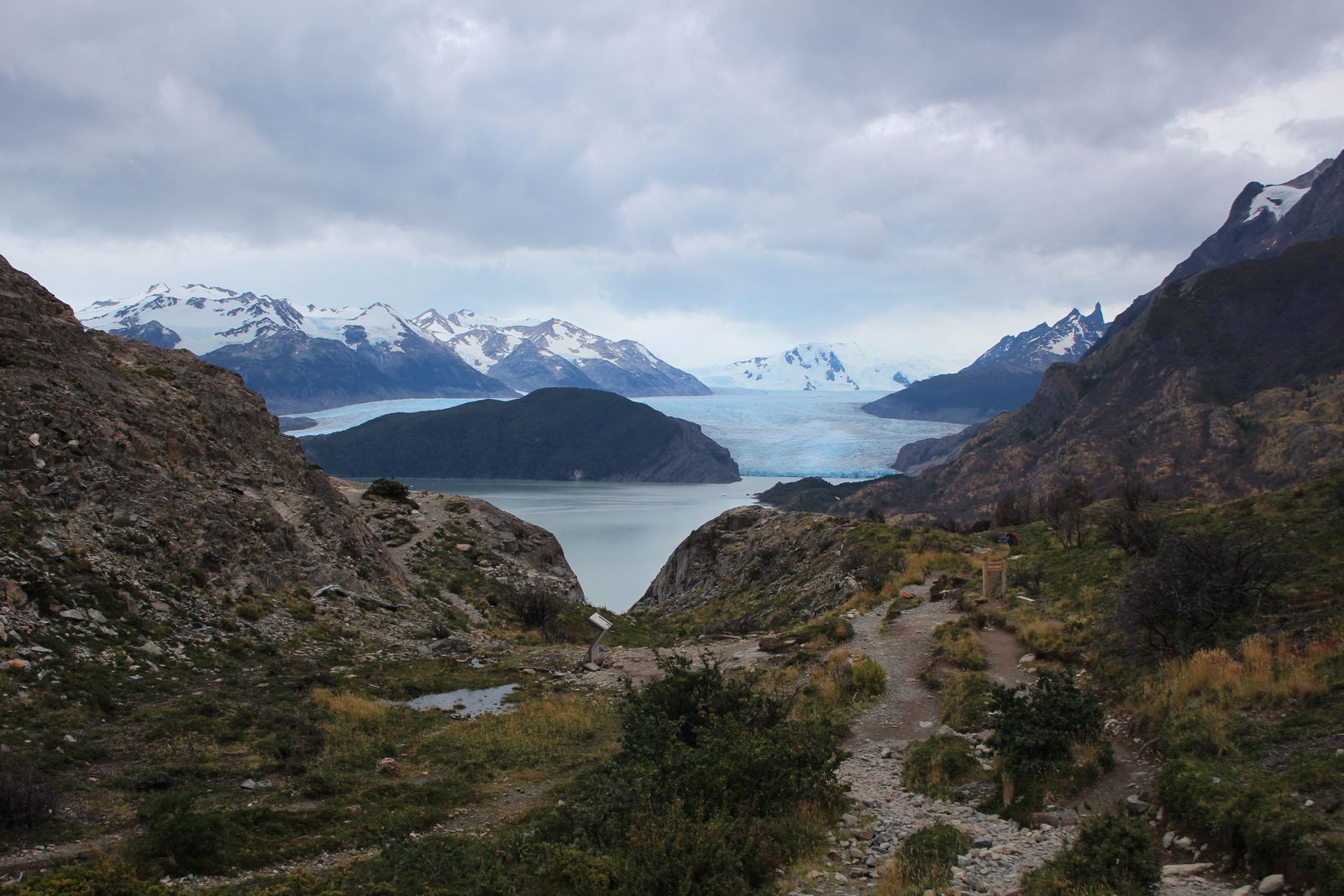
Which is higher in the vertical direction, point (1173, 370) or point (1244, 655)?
point (1173, 370)

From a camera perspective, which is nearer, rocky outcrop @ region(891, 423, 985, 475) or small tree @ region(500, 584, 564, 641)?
small tree @ region(500, 584, 564, 641)

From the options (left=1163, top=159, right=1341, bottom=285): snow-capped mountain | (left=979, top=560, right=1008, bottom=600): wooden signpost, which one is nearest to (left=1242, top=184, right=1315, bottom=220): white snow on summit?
(left=1163, top=159, right=1341, bottom=285): snow-capped mountain

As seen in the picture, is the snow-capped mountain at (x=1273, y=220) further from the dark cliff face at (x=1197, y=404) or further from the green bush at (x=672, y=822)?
the green bush at (x=672, y=822)

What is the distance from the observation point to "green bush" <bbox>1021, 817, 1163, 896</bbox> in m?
6.04

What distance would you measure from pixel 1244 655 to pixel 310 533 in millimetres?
21431

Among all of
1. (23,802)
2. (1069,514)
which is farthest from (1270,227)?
(23,802)

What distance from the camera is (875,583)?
25.6 metres

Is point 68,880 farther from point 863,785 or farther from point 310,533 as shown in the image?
point 310,533

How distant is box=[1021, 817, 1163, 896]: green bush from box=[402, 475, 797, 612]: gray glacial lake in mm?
46841

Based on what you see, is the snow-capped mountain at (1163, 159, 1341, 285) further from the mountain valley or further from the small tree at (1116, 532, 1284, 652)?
the small tree at (1116, 532, 1284, 652)

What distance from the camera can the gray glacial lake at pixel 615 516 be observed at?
67.3 meters

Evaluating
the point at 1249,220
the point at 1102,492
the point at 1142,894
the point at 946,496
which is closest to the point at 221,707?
the point at 1142,894

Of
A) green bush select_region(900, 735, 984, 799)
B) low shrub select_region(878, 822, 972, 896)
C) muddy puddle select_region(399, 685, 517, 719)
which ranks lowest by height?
muddy puddle select_region(399, 685, 517, 719)

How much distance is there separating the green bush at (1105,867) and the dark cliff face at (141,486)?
15503mm
